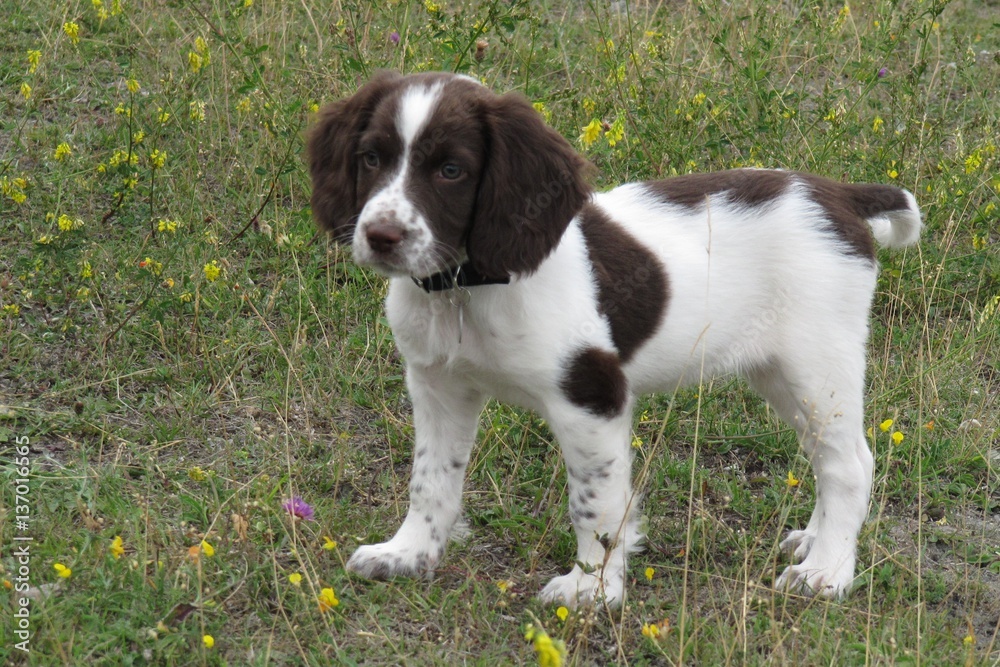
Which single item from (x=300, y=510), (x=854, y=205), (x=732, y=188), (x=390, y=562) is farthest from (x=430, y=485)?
(x=854, y=205)

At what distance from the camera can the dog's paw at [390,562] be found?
3064 millimetres

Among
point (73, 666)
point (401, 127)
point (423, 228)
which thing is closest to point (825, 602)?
point (423, 228)

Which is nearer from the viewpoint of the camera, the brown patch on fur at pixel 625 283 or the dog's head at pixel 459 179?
the dog's head at pixel 459 179

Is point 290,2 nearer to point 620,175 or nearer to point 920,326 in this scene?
point 620,175

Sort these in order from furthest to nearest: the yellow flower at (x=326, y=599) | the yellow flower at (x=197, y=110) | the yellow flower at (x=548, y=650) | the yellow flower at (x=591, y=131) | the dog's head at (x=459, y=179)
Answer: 1. the yellow flower at (x=197, y=110)
2. the yellow flower at (x=591, y=131)
3. the dog's head at (x=459, y=179)
4. the yellow flower at (x=326, y=599)
5. the yellow flower at (x=548, y=650)

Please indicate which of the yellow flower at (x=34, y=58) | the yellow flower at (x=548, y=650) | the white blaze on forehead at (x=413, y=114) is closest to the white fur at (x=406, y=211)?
the white blaze on forehead at (x=413, y=114)

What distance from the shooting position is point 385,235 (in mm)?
2518

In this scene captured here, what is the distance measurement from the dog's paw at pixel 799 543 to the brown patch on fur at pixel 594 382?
824mm

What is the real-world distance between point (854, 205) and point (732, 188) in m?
0.36

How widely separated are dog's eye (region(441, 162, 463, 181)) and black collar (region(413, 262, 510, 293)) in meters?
0.22

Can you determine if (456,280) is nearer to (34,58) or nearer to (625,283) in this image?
(625,283)

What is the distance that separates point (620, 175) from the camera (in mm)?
4734

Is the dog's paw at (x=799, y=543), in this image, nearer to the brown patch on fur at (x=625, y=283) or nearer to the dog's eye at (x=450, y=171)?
the brown patch on fur at (x=625, y=283)

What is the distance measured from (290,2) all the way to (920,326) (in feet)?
10.8
